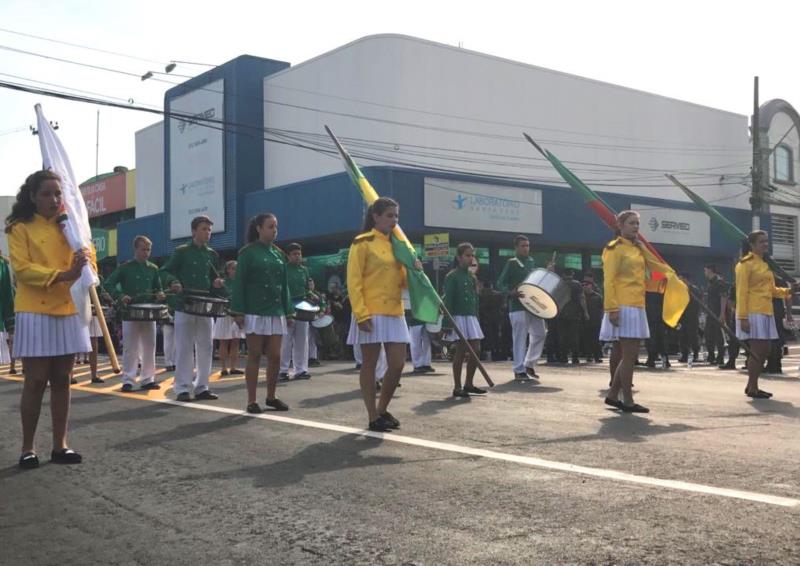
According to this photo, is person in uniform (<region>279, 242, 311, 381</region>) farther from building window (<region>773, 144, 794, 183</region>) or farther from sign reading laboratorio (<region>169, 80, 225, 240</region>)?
building window (<region>773, 144, 794, 183</region>)

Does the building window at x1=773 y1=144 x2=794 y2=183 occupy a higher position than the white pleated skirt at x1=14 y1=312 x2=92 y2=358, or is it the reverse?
the building window at x1=773 y1=144 x2=794 y2=183

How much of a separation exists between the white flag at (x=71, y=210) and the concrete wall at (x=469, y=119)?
23.4m

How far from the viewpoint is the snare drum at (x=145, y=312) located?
10.2 meters

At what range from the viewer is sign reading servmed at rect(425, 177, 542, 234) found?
2781 centimetres

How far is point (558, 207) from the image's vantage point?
103 feet

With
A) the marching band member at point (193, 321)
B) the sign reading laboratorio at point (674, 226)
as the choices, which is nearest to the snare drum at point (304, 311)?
the marching band member at point (193, 321)

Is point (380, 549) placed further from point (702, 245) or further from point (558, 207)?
point (702, 245)

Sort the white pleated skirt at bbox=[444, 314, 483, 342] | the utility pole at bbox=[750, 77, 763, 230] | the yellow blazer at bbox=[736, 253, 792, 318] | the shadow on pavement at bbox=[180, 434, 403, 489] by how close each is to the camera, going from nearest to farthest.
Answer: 1. the shadow on pavement at bbox=[180, 434, 403, 489]
2. the yellow blazer at bbox=[736, 253, 792, 318]
3. the white pleated skirt at bbox=[444, 314, 483, 342]
4. the utility pole at bbox=[750, 77, 763, 230]

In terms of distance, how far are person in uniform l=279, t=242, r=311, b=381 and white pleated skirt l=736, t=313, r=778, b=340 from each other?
245 inches

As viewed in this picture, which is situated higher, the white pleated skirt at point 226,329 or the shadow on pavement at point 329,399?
the white pleated skirt at point 226,329

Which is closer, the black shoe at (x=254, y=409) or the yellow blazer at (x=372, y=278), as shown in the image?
the yellow blazer at (x=372, y=278)

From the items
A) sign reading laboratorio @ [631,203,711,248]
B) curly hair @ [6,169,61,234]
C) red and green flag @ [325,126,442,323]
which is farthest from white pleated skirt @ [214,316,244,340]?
sign reading laboratorio @ [631,203,711,248]

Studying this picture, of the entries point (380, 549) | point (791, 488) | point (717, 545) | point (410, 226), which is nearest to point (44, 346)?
point (380, 549)

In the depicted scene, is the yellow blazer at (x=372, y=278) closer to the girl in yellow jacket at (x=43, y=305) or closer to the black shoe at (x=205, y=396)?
the girl in yellow jacket at (x=43, y=305)
